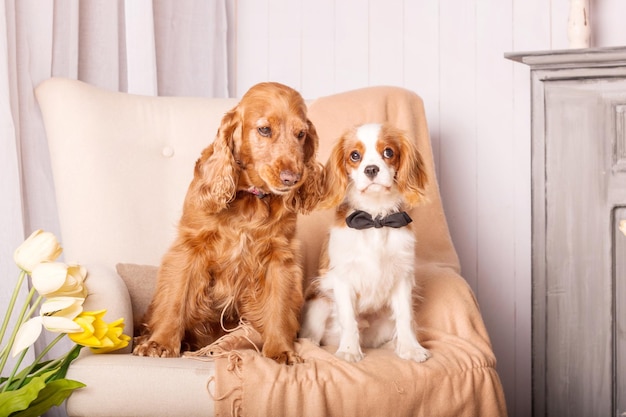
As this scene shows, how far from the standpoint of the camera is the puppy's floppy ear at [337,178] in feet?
6.57

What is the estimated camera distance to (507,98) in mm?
2941

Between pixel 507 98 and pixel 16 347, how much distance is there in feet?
7.05

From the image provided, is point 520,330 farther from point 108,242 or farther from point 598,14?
point 108,242

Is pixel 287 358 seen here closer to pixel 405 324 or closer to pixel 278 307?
pixel 278 307

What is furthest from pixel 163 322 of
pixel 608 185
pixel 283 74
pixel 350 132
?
pixel 283 74

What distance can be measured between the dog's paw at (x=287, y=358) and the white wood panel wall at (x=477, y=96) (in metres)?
1.35

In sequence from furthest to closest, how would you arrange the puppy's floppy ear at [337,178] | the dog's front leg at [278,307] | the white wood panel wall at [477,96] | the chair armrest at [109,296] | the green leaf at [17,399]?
the white wood panel wall at [477,96] < the puppy's floppy ear at [337,178] < the dog's front leg at [278,307] < the chair armrest at [109,296] < the green leaf at [17,399]

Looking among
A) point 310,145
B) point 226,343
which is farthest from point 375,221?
point 226,343

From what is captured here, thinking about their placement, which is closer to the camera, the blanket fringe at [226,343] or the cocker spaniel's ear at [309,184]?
the blanket fringe at [226,343]

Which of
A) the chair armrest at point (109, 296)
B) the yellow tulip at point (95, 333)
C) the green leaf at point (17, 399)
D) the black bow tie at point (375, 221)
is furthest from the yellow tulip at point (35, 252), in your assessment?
the black bow tie at point (375, 221)

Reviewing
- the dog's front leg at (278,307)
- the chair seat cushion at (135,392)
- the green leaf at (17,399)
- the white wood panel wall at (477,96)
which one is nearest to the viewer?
the green leaf at (17,399)

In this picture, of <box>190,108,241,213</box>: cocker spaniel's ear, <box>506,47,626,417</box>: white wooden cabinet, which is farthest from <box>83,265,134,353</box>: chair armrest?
<box>506,47,626,417</box>: white wooden cabinet

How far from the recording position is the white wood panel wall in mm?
2930

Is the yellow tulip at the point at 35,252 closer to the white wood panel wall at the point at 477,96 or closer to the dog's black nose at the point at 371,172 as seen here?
the dog's black nose at the point at 371,172
